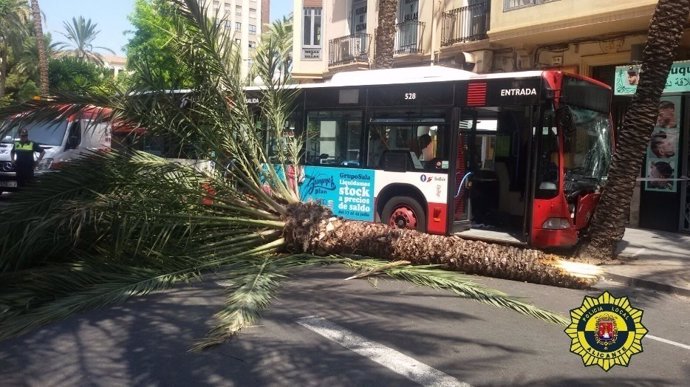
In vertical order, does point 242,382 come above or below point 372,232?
below

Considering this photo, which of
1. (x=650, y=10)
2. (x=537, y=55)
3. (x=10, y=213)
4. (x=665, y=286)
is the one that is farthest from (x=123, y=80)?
(x=537, y=55)

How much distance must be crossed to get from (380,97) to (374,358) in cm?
689

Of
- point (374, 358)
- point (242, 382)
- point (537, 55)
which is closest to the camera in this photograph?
point (242, 382)

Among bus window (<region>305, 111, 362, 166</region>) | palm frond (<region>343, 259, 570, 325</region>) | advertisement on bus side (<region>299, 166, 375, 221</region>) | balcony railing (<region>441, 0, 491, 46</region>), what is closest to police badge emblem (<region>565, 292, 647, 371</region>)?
palm frond (<region>343, 259, 570, 325</region>)

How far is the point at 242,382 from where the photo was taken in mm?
4332

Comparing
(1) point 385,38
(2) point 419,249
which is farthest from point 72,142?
(2) point 419,249

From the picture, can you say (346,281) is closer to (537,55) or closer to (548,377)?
(548,377)

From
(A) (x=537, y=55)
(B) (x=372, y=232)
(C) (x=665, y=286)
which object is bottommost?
(C) (x=665, y=286)

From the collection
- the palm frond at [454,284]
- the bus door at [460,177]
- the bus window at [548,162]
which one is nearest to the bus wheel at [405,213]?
the bus door at [460,177]

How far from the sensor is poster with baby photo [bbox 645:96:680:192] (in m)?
14.1

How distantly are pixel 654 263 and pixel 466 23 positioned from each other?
10848mm

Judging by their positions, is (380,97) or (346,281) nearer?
(346,281)

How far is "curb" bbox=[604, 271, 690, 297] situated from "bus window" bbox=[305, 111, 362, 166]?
462cm

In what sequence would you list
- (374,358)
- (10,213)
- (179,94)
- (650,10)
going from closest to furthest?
(374,358) → (10,213) → (179,94) → (650,10)
